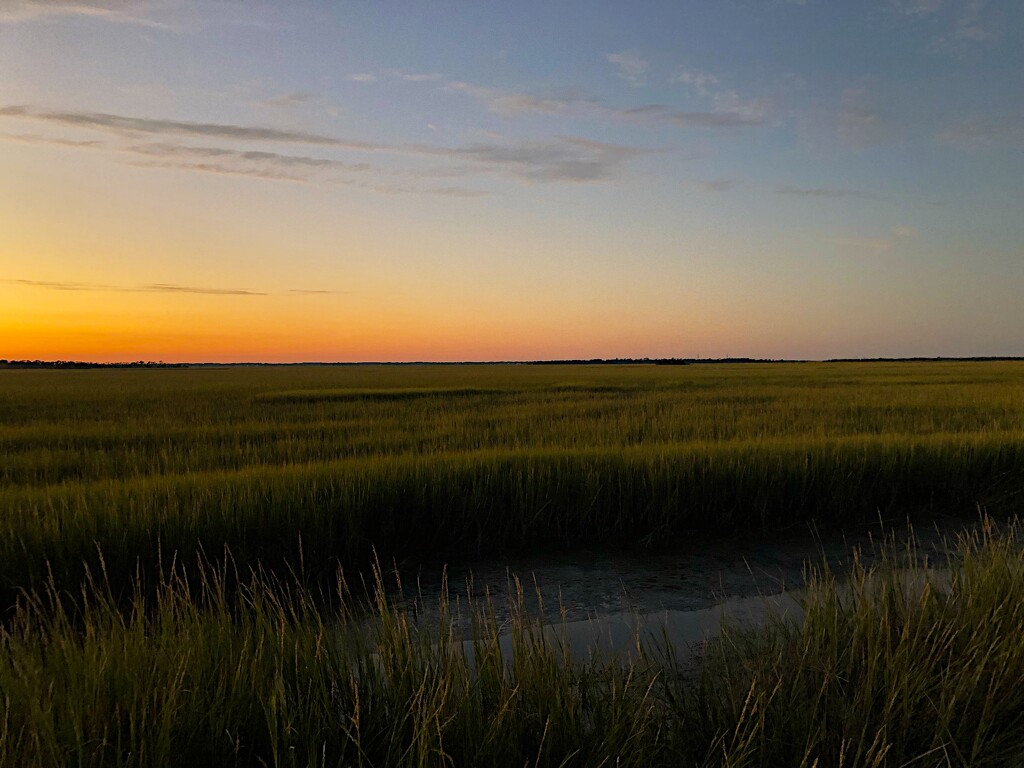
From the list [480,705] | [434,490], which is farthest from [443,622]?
[434,490]

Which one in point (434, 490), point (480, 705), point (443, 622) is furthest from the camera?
point (434, 490)

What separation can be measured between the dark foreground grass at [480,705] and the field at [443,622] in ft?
0.04

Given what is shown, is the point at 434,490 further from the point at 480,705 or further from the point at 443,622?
the point at 480,705

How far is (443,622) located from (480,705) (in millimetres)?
354

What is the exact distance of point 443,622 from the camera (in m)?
2.44

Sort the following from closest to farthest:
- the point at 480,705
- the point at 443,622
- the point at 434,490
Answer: the point at 480,705 → the point at 443,622 → the point at 434,490

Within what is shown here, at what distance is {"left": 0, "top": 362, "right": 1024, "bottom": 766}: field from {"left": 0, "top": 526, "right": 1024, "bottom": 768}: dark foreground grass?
1cm

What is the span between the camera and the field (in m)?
2.10

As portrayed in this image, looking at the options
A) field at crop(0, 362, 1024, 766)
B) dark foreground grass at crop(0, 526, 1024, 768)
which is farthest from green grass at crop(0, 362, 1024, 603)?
dark foreground grass at crop(0, 526, 1024, 768)

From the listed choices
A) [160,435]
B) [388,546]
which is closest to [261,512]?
[388,546]

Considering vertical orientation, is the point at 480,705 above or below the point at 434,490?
below

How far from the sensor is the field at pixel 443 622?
210cm

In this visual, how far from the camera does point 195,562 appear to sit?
446cm

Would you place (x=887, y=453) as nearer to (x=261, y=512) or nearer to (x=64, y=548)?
(x=261, y=512)
